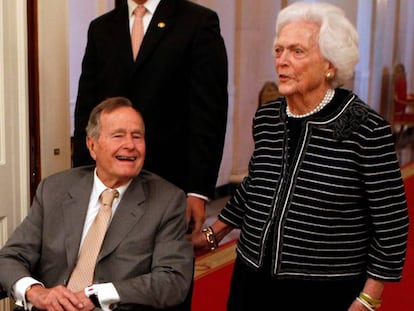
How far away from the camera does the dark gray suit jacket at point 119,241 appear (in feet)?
8.04

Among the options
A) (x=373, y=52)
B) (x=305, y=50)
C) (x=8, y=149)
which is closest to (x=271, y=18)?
(x=373, y=52)

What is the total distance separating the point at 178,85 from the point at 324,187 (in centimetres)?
84

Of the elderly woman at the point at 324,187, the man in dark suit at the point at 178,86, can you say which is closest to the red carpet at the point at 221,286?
the man in dark suit at the point at 178,86

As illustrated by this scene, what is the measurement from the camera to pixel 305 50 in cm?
219

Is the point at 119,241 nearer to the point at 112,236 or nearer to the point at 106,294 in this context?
the point at 112,236

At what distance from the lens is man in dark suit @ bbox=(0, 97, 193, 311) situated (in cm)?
240

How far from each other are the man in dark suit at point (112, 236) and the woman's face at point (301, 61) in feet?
1.92

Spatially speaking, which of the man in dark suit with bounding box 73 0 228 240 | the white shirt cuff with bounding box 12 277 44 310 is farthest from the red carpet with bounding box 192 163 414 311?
the white shirt cuff with bounding box 12 277 44 310

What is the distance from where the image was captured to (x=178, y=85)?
2781mm

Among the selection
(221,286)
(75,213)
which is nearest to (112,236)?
(75,213)

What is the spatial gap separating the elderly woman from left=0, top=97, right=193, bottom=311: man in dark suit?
32cm

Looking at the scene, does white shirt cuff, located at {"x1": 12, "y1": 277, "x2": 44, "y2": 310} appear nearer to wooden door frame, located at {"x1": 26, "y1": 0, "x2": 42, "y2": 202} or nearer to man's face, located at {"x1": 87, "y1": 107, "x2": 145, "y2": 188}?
man's face, located at {"x1": 87, "y1": 107, "x2": 145, "y2": 188}

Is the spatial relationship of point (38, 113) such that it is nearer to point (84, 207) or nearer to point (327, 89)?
point (84, 207)

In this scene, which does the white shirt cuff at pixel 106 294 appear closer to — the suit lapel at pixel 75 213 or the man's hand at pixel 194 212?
the suit lapel at pixel 75 213
